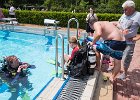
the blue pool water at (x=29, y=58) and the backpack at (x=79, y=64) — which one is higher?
the backpack at (x=79, y=64)

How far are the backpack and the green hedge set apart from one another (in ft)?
32.1

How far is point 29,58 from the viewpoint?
998 centimetres

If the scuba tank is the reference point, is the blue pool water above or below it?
below

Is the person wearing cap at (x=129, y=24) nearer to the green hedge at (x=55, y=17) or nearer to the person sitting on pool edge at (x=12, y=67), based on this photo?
the person sitting on pool edge at (x=12, y=67)

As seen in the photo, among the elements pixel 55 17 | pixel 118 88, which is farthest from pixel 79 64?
pixel 55 17

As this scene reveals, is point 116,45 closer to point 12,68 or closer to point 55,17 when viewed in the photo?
point 12,68

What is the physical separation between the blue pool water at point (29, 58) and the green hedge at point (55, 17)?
2.54m

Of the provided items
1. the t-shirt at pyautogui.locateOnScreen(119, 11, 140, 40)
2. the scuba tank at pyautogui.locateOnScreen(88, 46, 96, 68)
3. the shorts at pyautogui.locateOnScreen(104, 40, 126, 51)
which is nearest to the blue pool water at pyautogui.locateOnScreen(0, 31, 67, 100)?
the scuba tank at pyautogui.locateOnScreen(88, 46, 96, 68)

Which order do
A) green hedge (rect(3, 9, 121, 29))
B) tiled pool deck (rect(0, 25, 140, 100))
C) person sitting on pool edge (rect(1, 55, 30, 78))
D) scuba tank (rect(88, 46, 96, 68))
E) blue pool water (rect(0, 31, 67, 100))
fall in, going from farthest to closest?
green hedge (rect(3, 9, 121, 29))
person sitting on pool edge (rect(1, 55, 30, 78))
blue pool water (rect(0, 31, 67, 100))
scuba tank (rect(88, 46, 96, 68))
tiled pool deck (rect(0, 25, 140, 100))

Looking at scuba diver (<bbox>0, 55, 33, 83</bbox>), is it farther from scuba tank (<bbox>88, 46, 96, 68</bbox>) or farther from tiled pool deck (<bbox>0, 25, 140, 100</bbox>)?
scuba tank (<bbox>88, 46, 96, 68</bbox>)

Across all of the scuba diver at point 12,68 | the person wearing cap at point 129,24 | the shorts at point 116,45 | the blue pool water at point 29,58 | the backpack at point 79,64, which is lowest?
the blue pool water at point 29,58

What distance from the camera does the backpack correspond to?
5789mm

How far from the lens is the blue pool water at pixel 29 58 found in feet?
22.2

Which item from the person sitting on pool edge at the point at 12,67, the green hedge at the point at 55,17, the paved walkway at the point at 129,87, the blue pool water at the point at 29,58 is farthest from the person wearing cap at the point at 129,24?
the green hedge at the point at 55,17
